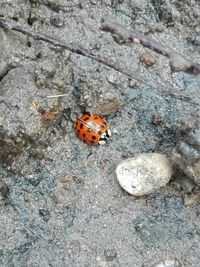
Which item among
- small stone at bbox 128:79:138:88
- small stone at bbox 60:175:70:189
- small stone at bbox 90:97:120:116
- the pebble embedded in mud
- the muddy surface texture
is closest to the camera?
the pebble embedded in mud

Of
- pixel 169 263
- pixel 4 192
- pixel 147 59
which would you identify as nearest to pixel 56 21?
pixel 147 59

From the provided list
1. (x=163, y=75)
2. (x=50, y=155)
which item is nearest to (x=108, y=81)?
(x=163, y=75)

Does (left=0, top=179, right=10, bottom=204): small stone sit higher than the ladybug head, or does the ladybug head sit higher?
the ladybug head

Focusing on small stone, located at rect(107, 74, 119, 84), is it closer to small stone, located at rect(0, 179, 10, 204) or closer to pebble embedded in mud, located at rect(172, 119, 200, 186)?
pebble embedded in mud, located at rect(172, 119, 200, 186)

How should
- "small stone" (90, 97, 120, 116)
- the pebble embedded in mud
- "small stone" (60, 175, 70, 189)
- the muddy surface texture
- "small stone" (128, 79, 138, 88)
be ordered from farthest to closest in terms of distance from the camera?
"small stone" (128, 79, 138, 88) < "small stone" (90, 97, 120, 116) < "small stone" (60, 175, 70, 189) < the muddy surface texture < the pebble embedded in mud

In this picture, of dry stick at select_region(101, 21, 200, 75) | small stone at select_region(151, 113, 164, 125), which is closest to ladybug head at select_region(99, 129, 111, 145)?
small stone at select_region(151, 113, 164, 125)

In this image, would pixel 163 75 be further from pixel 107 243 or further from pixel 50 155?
pixel 107 243

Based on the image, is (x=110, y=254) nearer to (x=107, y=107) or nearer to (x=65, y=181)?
(x=65, y=181)
